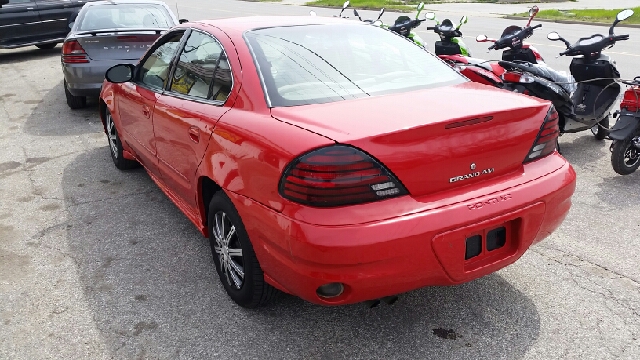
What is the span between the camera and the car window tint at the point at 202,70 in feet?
10.9

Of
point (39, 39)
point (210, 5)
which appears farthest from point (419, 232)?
point (210, 5)

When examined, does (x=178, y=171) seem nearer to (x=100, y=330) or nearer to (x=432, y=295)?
(x=100, y=330)

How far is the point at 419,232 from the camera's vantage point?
2465mm

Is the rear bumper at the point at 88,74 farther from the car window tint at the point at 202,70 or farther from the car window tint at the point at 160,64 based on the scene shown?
the car window tint at the point at 202,70

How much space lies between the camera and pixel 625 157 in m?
5.20

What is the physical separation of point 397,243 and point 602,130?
4.78 meters

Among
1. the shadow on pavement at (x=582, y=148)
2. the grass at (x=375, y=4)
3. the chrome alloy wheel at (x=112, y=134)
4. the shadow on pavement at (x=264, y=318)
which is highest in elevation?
the chrome alloy wheel at (x=112, y=134)

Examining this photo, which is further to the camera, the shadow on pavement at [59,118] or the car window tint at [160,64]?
the shadow on pavement at [59,118]

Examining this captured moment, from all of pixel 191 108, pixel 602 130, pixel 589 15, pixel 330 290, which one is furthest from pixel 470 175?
pixel 589 15

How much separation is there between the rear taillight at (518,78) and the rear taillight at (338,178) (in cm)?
381

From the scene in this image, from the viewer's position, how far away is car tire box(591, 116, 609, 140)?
6203 mm

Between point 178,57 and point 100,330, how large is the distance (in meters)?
1.89

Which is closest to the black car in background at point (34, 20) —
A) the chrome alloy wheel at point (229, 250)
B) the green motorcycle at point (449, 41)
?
the green motorcycle at point (449, 41)

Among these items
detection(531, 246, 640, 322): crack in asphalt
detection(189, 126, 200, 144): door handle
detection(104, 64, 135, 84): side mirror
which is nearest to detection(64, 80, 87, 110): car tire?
detection(104, 64, 135, 84): side mirror
